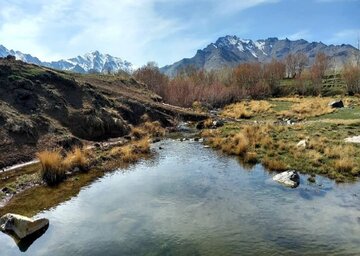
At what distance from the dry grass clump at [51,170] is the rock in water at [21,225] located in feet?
24.5

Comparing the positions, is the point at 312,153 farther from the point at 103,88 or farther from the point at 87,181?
the point at 103,88

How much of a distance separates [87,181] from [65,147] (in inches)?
419

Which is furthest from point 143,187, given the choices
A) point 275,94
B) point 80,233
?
point 275,94

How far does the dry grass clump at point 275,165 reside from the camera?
27.9 meters

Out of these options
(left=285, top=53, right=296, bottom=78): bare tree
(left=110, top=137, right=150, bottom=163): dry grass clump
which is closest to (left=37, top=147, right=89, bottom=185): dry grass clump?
(left=110, top=137, right=150, bottom=163): dry grass clump

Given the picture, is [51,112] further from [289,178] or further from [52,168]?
[289,178]

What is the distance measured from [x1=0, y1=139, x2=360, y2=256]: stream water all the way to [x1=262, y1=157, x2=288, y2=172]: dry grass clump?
1.01m

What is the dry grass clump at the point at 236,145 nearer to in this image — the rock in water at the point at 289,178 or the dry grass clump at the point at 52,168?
the rock in water at the point at 289,178

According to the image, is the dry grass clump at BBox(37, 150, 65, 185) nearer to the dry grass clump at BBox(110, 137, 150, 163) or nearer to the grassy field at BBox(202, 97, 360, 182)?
the dry grass clump at BBox(110, 137, 150, 163)

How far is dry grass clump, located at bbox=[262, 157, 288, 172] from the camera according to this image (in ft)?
91.6

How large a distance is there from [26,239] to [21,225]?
0.77m

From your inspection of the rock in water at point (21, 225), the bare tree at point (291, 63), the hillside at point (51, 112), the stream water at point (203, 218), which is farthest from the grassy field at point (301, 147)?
the bare tree at point (291, 63)

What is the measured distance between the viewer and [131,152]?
34.8 meters

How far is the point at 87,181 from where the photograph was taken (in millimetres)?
26578
